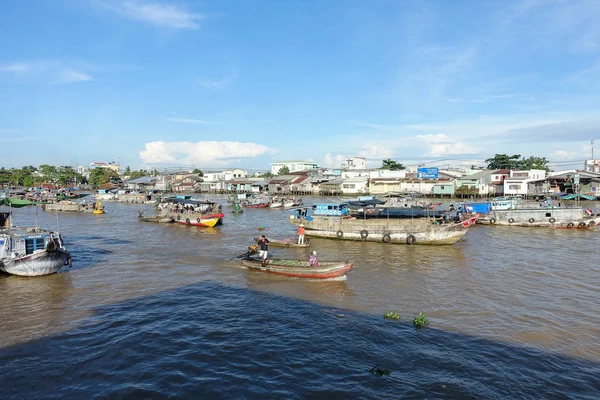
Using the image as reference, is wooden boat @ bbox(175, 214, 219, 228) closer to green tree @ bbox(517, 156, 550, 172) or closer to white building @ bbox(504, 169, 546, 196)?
white building @ bbox(504, 169, 546, 196)

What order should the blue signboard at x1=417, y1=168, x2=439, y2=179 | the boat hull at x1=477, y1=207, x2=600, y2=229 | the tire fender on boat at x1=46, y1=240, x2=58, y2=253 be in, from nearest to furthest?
the tire fender on boat at x1=46, y1=240, x2=58, y2=253
the boat hull at x1=477, y1=207, x2=600, y2=229
the blue signboard at x1=417, y1=168, x2=439, y2=179

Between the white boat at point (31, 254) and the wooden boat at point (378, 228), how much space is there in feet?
57.6

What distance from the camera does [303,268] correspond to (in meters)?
16.7

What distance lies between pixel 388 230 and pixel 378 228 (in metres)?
0.74

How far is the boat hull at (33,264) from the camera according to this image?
55.8ft

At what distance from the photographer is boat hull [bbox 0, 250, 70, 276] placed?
1700 centimetres

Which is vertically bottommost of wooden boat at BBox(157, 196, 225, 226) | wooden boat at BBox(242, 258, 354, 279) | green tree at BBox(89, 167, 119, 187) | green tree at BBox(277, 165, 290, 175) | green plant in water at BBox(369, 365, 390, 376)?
green plant in water at BBox(369, 365, 390, 376)

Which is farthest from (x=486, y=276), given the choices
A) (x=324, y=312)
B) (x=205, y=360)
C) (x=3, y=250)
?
(x=3, y=250)

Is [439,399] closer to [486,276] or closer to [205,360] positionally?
[205,360]

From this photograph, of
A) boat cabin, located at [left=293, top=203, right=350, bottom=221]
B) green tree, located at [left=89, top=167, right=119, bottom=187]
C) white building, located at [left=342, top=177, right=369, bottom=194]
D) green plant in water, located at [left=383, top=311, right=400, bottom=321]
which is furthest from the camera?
green tree, located at [left=89, top=167, right=119, bottom=187]

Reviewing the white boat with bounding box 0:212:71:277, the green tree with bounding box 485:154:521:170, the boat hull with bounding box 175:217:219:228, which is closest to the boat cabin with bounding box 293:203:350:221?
the boat hull with bounding box 175:217:219:228

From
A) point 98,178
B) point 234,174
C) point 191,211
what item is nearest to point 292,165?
point 234,174

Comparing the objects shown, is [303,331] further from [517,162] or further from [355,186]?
[517,162]

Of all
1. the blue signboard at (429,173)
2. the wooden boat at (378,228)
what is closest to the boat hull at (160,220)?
the wooden boat at (378,228)
